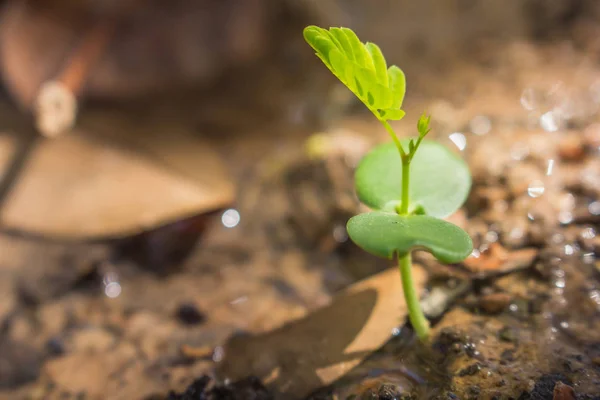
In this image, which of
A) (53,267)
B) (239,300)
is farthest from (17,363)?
(239,300)

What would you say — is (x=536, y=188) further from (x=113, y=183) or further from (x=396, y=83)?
(x=113, y=183)

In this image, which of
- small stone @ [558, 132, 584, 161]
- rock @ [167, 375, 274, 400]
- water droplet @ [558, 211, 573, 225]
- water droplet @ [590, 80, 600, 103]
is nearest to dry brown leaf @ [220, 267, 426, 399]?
rock @ [167, 375, 274, 400]

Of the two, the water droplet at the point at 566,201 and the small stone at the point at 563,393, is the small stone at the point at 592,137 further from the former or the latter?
the small stone at the point at 563,393

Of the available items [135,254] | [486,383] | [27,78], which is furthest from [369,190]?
[27,78]

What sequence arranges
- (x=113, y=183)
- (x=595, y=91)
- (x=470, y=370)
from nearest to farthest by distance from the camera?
(x=470, y=370), (x=113, y=183), (x=595, y=91)

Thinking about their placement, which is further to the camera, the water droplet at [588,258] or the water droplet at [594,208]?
the water droplet at [594,208]

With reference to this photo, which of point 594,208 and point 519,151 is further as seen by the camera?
point 519,151

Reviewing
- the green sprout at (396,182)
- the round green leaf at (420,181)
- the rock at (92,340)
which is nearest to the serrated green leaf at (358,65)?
the green sprout at (396,182)

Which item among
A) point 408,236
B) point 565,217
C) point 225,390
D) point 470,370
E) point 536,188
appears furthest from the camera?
point 536,188
